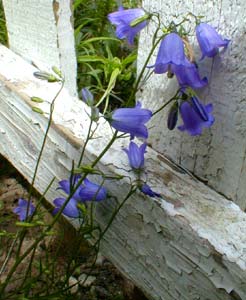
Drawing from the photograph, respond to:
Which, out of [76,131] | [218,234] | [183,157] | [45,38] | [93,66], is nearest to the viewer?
[218,234]

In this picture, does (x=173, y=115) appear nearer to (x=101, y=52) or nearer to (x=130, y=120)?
(x=130, y=120)

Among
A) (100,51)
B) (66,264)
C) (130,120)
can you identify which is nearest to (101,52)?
(100,51)

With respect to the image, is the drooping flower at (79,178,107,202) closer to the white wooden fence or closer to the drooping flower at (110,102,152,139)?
the white wooden fence

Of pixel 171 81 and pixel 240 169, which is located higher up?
pixel 171 81

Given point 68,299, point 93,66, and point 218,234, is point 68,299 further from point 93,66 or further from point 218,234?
point 93,66

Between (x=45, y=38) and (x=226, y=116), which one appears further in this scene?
(x=45, y=38)

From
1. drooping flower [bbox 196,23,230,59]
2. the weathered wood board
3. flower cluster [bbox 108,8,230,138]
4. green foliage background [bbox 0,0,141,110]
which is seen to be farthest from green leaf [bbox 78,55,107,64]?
drooping flower [bbox 196,23,230,59]

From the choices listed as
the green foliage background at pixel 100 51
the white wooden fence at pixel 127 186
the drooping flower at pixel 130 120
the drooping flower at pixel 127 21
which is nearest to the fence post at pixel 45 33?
the white wooden fence at pixel 127 186

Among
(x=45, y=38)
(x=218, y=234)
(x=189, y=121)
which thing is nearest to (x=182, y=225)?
(x=218, y=234)
